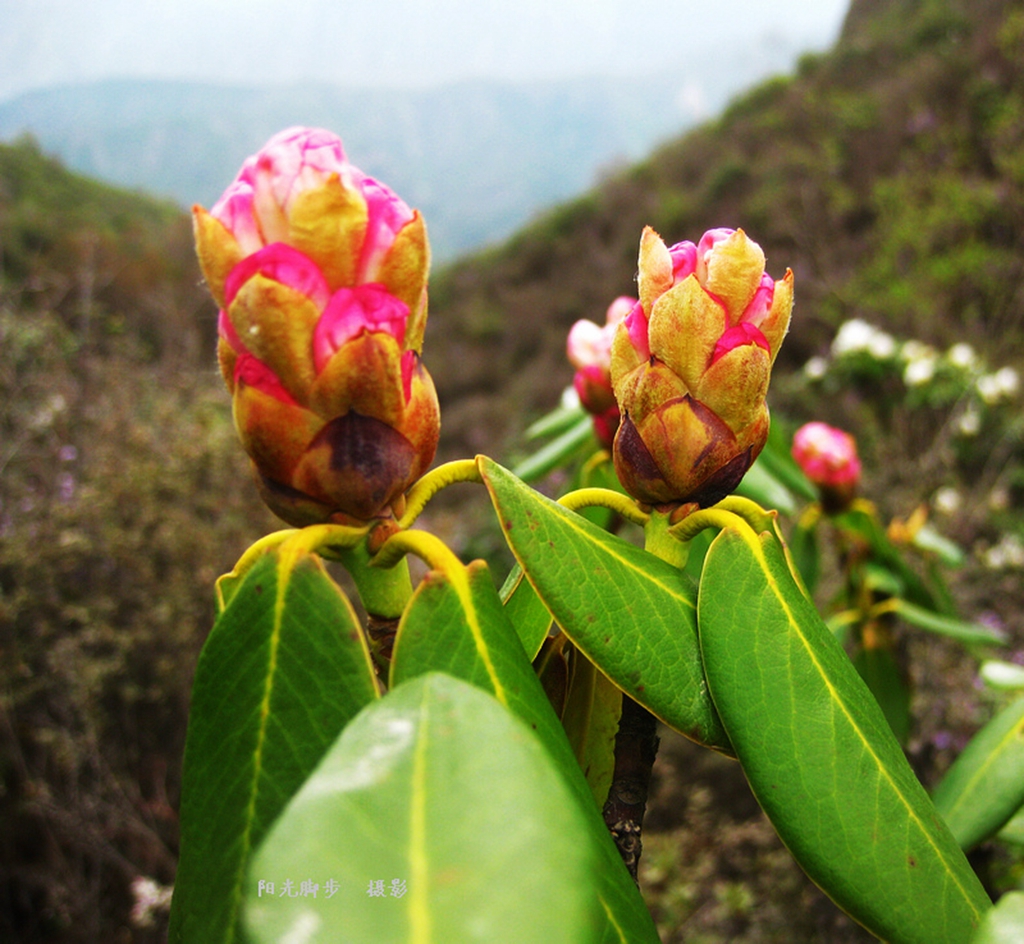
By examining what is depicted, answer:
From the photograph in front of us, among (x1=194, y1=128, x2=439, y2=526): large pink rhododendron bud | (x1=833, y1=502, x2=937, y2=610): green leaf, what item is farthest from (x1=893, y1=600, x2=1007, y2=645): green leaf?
(x1=194, y1=128, x2=439, y2=526): large pink rhododendron bud

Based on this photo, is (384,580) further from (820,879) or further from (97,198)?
(97,198)

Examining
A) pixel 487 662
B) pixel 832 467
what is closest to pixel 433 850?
pixel 487 662

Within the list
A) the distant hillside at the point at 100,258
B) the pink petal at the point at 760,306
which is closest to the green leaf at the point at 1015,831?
the pink petal at the point at 760,306

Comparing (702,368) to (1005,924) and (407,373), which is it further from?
(1005,924)

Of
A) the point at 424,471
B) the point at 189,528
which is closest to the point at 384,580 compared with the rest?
the point at 424,471

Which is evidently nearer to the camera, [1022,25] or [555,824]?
[555,824]
